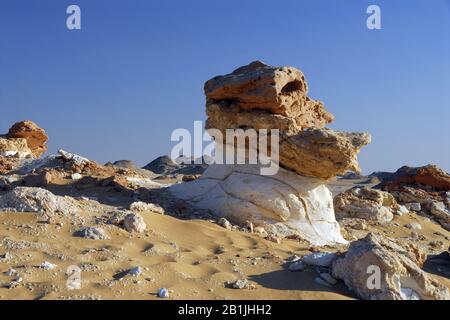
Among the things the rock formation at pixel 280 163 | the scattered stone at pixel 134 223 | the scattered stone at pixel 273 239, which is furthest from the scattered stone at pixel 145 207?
the scattered stone at pixel 273 239

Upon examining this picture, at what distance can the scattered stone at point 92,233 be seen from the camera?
16.9 ft

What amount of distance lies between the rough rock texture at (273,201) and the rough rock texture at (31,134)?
10.4 metres

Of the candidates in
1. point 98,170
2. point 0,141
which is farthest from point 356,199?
point 0,141

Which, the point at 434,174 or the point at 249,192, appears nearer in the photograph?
the point at 249,192

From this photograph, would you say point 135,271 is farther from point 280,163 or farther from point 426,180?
point 426,180

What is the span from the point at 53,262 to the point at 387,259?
112 inches

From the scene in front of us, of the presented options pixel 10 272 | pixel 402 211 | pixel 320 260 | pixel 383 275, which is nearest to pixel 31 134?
pixel 402 211

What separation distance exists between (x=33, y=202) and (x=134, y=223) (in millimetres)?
1144

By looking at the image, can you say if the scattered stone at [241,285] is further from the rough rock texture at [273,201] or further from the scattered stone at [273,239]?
the rough rock texture at [273,201]

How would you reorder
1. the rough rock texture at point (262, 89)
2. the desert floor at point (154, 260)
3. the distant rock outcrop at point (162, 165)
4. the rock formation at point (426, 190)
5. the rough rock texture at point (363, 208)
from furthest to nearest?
1. the distant rock outcrop at point (162, 165)
2. the rock formation at point (426, 190)
3. the rough rock texture at point (363, 208)
4. the rough rock texture at point (262, 89)
5. the desert floor at point (154, 260)

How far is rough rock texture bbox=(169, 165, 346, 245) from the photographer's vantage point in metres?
7.01
